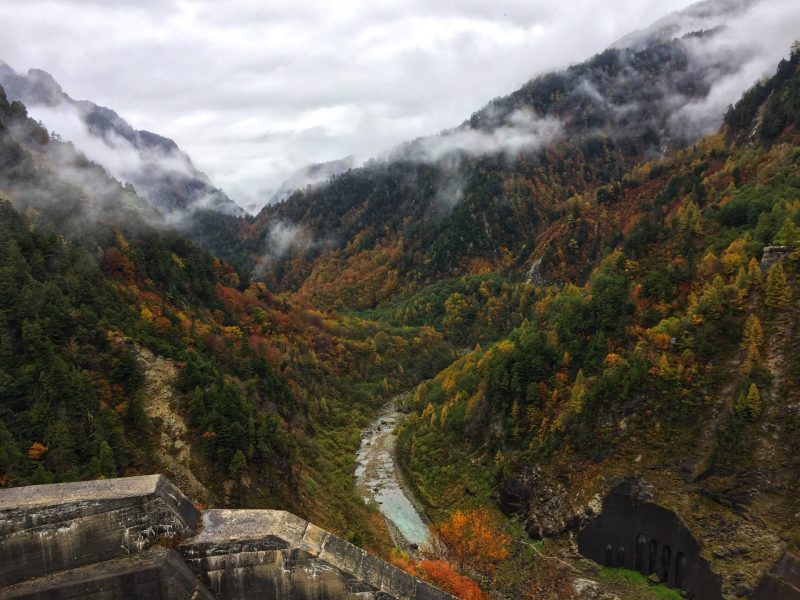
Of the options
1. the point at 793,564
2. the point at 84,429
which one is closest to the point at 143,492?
the point at 84,429

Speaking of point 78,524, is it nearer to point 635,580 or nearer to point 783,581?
point 783,581

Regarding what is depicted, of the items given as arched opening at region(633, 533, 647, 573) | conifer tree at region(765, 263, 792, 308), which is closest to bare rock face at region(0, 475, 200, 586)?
arched opening at region(633, 533, 647, 573)

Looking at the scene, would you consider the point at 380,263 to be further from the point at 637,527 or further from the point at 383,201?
the point at 637,527

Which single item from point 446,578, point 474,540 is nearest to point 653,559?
point 474,540

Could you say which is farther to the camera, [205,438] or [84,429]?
[205,438]

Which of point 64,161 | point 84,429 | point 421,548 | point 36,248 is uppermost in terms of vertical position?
point 64,161

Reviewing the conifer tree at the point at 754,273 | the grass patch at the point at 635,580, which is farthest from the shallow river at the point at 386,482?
the conifer tree at the point at 754,273

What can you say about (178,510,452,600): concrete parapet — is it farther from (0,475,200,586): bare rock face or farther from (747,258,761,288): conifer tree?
(747,258,761,288): conifer tree
